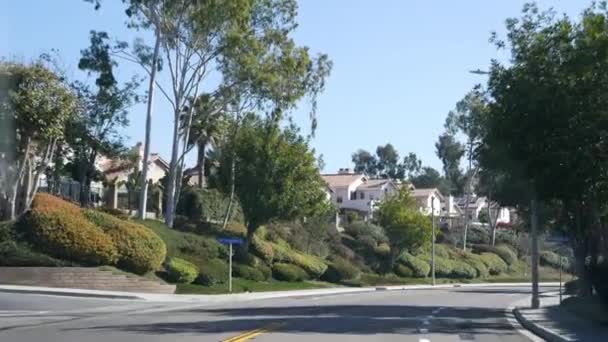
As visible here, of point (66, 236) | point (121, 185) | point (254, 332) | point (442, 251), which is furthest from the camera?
point (442, 251)

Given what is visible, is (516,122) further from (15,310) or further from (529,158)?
(15,310)

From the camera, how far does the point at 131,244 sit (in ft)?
136

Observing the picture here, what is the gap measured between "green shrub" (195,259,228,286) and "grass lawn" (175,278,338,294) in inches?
13.2

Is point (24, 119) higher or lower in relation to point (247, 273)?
higher

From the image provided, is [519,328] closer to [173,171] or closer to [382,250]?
[173,171]

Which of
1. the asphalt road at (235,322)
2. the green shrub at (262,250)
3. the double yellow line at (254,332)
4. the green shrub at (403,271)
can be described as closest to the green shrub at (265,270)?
the green shrub at (262,250)

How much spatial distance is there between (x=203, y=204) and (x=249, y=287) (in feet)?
49.4

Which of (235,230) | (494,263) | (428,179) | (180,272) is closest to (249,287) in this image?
(180,272)

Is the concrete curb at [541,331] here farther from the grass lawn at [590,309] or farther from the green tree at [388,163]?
the green tree at [388,163]

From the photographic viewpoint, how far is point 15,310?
2961cm

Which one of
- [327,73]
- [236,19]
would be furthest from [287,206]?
[236,19]

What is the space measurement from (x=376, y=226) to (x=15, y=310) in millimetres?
54212

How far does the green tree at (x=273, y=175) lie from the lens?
5534cm

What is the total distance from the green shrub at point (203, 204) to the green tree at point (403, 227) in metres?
14.6
